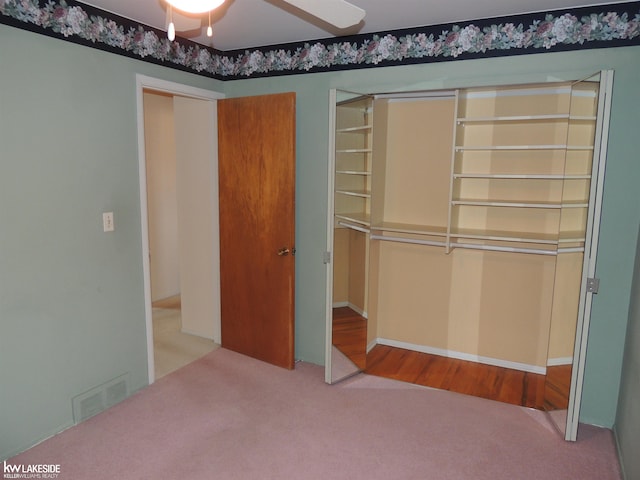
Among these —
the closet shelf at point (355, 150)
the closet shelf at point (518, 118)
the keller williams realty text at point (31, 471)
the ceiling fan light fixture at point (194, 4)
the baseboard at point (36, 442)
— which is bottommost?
the keller williams realty text at point (31, 471)

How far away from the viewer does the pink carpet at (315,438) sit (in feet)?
7.49

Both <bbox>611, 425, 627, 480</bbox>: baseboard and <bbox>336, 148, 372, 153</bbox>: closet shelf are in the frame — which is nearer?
<bbox>611, 425, 627, 480</bbox>: baseboard

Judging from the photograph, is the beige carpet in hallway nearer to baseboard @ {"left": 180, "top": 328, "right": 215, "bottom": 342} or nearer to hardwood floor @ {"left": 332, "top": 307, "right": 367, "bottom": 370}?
baseboard @ {"left": 180, "top": 328, "right": 215, "bottom": 342}

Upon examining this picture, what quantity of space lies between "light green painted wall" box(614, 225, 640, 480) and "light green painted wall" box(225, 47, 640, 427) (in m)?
0.08

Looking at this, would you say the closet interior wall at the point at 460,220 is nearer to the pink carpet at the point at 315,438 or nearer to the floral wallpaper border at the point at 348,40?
the floral wallpaper border at the point at 348,40

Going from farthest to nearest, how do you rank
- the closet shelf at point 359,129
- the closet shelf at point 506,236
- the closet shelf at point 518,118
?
the closet shelf at point 359,129 → the closet shelf at point 506,236 → the closet shelf at point 518,118

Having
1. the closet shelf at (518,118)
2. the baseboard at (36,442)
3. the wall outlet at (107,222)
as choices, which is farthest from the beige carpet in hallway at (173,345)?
the closet shelf at (518,118)

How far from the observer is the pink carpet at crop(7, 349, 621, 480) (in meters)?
2.28

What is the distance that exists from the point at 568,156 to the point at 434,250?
125 centimetres

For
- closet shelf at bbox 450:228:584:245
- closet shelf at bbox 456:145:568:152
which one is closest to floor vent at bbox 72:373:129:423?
closet shelf at bbox 450:228:584:245

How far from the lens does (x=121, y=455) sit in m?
2.38

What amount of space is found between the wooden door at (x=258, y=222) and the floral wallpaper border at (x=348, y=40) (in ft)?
1.17

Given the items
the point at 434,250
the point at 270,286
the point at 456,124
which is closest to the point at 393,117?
the point at 456,124

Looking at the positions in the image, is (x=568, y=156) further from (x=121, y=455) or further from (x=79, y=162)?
(x=121, y=455)
